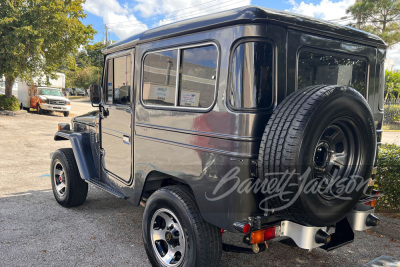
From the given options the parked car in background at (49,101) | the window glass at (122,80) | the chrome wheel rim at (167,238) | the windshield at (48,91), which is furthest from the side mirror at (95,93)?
the windshield at (48,91)

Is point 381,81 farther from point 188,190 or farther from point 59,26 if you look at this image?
point 59,26

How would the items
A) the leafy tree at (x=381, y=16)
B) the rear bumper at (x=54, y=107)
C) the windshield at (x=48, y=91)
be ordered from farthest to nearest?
the windshield at (x=48, y=91) < the rear bumper at (x=54, y=107) < the leafy tree at (x=381, y=16)

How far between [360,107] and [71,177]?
3777 millimetres

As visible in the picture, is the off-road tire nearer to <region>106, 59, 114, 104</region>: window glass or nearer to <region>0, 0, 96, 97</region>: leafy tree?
<region>106, 59, 114, 104</region>: window glass

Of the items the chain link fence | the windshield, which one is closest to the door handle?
the windshield

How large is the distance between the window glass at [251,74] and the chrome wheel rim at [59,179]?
3.41 metres

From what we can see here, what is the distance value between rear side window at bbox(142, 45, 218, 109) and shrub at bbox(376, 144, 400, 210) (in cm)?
327

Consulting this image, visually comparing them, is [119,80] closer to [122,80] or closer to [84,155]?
[122,80]

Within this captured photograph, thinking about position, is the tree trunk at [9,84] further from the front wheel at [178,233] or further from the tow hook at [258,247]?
the tow hook at [258,247]

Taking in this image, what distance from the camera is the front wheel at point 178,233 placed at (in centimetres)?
266

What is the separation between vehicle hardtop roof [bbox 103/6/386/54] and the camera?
2436 millimetres

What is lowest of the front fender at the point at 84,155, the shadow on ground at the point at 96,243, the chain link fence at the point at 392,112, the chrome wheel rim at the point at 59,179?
the shadow on ground at the point at 96,243

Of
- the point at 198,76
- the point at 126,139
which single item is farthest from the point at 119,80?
the point at 198,76

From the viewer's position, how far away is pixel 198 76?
9.23 ft
